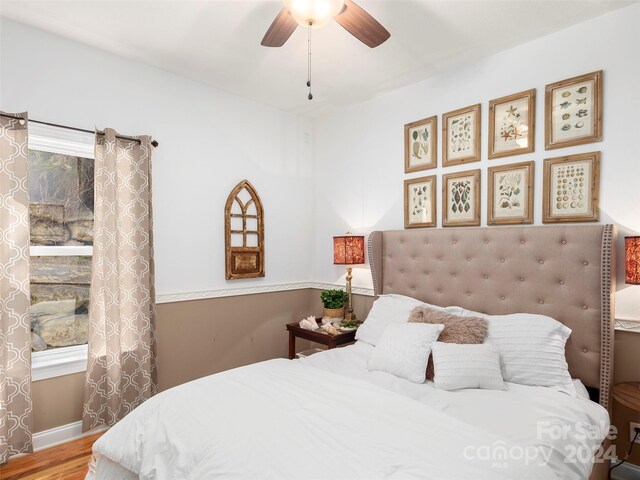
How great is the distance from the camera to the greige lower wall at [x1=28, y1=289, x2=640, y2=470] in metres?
2.11

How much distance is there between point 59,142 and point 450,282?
296cm

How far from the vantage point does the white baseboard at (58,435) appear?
238 cm

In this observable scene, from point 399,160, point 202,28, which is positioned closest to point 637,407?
point 399,160

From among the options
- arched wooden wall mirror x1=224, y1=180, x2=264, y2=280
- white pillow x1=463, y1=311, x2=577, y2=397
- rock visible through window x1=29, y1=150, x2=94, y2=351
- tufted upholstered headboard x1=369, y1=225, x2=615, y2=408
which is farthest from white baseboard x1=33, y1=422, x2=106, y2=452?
white pillow x1=463, y1=311, x2=577, y2=397

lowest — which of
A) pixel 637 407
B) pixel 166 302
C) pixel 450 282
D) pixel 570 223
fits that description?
pixel 637 407

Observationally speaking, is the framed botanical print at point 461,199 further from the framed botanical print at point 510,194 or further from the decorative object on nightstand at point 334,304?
the decorative object on nightstand at point 334,304

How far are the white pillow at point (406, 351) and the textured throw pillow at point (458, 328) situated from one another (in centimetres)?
5

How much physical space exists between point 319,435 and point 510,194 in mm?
2080

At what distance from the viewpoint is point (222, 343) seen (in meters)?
3.32

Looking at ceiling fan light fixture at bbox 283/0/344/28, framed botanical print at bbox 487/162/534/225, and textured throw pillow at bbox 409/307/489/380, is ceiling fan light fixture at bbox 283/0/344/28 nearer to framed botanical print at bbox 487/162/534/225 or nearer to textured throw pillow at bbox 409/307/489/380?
framed botanical print at bbox 487/162/534/225

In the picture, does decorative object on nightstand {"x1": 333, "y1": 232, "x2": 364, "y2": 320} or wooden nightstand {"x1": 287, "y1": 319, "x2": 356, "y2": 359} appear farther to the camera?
decorative object on nightstand {"x1": 333, "y1": 232, "x2": 364, "y2": 320}

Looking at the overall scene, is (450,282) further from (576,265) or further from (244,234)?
(244,234)

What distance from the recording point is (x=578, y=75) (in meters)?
2.28

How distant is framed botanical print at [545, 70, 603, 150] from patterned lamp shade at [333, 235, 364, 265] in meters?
1.62
